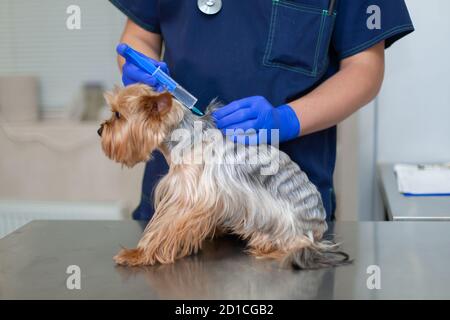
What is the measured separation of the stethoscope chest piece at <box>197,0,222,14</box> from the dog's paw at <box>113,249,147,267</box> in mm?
564

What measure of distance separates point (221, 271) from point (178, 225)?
12 cm

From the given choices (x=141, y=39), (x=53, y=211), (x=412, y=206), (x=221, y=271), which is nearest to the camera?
(x=221, y=271)

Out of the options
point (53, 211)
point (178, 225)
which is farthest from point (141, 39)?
point (53, 211)

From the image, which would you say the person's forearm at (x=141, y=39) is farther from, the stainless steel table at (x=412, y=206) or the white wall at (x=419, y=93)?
the white wall at (x=419, y=93)

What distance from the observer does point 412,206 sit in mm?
1680

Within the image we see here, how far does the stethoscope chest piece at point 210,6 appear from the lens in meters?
1.35

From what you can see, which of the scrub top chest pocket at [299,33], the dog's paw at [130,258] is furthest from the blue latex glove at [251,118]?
the dog's paw at [130,258]

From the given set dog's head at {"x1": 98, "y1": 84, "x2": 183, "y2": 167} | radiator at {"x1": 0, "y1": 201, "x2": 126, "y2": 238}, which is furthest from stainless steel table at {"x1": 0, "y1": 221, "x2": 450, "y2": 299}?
radiator at {"x1": 0, "y1": 201, "x2": 126, "y2": 238}

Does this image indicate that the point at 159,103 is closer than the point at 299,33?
Yes

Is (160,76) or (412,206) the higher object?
(160,76)

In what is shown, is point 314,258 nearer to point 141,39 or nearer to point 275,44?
point 275,44

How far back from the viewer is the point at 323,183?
1.41 metres
